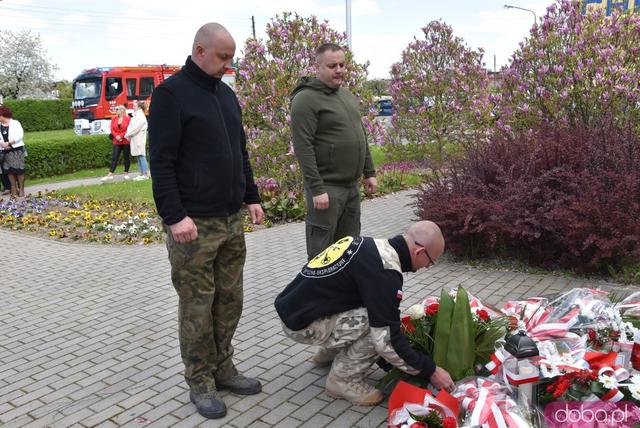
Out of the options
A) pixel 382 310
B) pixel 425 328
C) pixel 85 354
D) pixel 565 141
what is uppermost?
pixel 565 141

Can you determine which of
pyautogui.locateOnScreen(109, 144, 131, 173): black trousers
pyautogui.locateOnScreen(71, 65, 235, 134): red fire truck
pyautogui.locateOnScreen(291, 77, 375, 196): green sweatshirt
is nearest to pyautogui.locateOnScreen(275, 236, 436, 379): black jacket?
pyautogui.locateOnScreen(291, 77, 375, 196): green sweatshirt

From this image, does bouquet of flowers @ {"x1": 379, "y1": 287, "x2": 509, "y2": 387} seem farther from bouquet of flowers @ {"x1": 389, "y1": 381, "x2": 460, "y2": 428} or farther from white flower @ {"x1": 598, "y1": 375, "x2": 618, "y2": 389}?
white flower @ {"x1": 598, "y1": 375, "x2": 618, "y2": 389}

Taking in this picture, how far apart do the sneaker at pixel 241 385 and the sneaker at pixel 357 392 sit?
500 mm

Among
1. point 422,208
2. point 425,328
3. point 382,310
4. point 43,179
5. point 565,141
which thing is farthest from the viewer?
point 43,179

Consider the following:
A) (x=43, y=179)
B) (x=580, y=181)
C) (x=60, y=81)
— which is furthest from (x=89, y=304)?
(x=60, y=81)

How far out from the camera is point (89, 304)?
5.55 metres

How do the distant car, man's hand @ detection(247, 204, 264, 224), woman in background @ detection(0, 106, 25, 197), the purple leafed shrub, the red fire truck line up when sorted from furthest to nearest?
1. the red fire truck
2. woman in background @ detection(0, 106, 25, 197)
3. the distant car
4. the purple leafed shrub
5. man's hand @ detection(247, 204, 264, 224)

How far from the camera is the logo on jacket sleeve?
3150 mm

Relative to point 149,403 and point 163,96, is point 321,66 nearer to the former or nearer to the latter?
point 163,96

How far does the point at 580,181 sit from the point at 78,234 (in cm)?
676

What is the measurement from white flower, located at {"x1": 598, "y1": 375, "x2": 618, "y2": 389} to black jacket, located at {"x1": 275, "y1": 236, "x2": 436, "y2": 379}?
790 mm

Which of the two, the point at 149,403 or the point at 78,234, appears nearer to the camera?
the point at 149,403

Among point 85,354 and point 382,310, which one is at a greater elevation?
point 382,310

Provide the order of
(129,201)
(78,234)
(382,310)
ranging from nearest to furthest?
(382,310) < (78,234) < (129,201)
